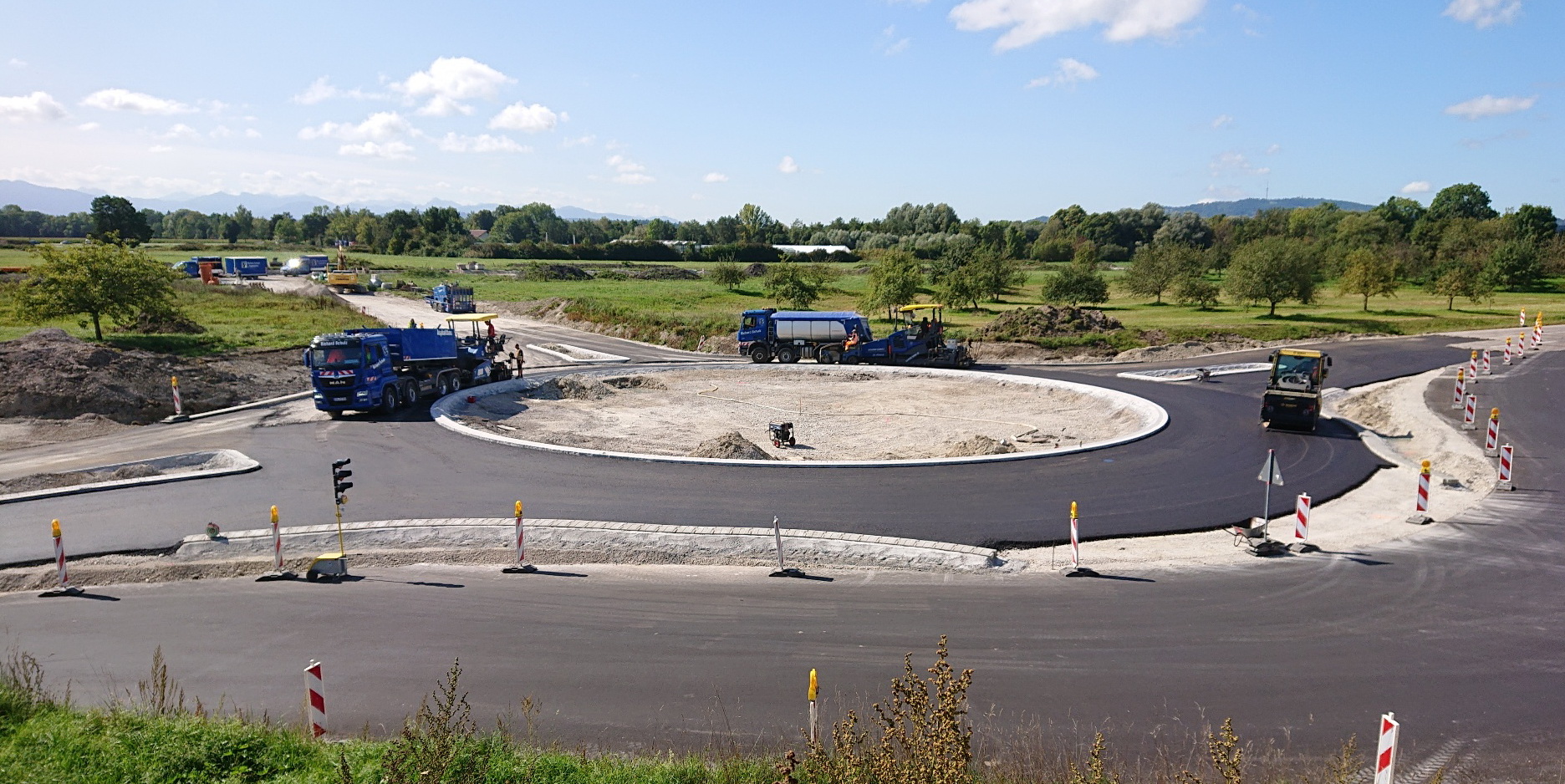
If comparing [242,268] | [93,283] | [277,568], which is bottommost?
[277,568]

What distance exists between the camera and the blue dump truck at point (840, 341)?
3819cm

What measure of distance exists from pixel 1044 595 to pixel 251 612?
11.9 m

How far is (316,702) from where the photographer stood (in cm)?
837

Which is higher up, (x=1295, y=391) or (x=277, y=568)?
(x=1295, y=391)

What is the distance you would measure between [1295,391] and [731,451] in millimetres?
15951

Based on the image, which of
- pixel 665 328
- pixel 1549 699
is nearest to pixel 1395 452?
pixel 1549 699

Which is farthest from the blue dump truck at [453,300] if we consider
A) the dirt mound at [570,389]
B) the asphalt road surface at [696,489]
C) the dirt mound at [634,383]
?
the asphalt road surface at [696,489]

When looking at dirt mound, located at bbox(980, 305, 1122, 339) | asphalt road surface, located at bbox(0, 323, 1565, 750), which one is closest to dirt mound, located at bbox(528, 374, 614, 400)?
asphalt road surface, located at bbox(0, 323, 1565, 750)

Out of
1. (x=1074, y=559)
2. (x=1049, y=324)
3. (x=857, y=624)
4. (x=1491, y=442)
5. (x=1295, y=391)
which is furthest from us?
(x=1049, y=324)

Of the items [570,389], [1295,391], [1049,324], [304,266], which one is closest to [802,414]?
[570,389]

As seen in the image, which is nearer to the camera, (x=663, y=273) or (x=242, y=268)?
(x=242, y=268)

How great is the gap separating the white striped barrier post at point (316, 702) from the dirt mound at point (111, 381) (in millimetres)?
24171

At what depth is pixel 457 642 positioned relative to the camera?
11.0 metres

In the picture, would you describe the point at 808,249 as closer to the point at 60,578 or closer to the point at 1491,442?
the point at 1491,442
